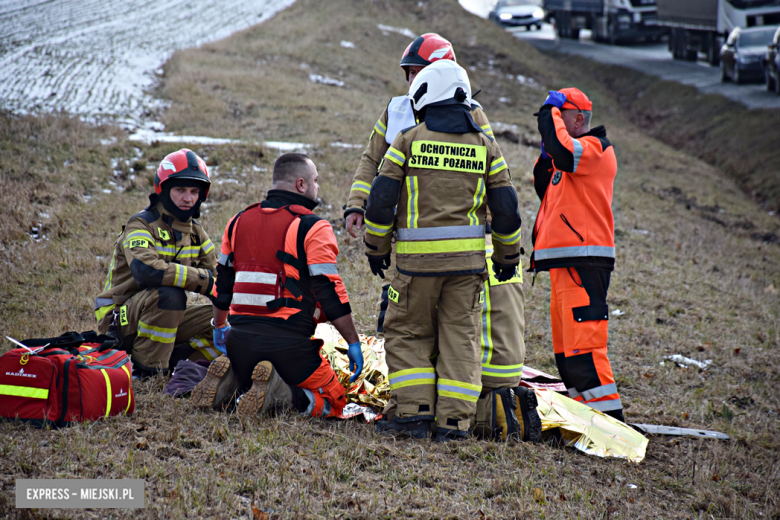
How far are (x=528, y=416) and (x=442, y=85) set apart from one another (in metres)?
2.19

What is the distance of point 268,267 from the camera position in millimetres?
3898

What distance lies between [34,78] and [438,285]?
13.7 metres

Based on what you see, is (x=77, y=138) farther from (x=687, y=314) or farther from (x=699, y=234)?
(x=699, y=234)

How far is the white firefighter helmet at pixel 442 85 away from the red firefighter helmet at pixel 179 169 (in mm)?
1899

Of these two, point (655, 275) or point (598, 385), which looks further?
point (655, 275)

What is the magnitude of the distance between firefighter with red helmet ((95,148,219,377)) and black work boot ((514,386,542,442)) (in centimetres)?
246

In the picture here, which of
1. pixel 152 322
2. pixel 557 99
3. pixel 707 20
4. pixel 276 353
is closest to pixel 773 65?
pixel 707 20

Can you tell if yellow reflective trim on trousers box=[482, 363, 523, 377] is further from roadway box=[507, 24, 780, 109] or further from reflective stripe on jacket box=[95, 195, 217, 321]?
roadway box=[507, 24, 780, 109]

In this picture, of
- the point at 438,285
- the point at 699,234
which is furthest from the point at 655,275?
the point at 438,285

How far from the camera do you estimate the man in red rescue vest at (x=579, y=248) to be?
14.2 feet

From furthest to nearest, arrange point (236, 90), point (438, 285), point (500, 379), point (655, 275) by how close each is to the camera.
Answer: point (236, 90), point (655, 275), point (500, 379), point (438, 285)

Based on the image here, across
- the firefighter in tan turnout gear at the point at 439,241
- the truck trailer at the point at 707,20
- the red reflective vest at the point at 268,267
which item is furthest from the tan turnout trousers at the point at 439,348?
the truck trailer at the point at 707,20

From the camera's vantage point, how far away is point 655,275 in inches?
333

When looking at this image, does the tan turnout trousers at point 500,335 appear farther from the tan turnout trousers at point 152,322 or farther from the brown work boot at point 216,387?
the tan turnout trousers at point 152,322
